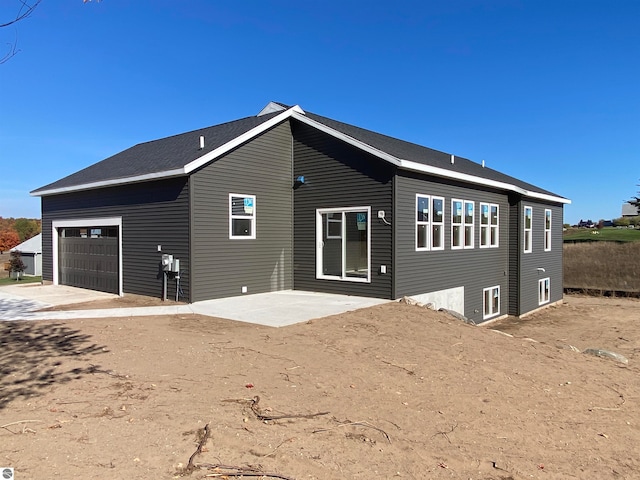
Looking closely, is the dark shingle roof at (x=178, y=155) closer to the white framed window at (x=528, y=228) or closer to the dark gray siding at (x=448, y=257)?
the dark gray siding at (x=448, y=257)

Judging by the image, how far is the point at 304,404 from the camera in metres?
4.83

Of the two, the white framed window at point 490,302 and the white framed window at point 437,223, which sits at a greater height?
the white framed window at point 437,223

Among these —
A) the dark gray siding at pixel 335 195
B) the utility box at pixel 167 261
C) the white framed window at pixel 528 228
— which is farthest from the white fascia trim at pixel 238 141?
the white framed window at pixel 528 228

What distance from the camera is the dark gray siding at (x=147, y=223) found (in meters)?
11.0

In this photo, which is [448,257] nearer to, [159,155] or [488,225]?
[488,225]

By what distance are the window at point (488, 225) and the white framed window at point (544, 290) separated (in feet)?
15.4

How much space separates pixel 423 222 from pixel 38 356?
9459 mm

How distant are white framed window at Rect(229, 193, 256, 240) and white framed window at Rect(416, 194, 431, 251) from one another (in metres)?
4.52

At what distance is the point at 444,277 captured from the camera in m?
13.5

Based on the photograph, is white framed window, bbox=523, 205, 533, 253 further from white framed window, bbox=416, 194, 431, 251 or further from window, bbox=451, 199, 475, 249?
white framed window, bbox=416, 194, 431, 251

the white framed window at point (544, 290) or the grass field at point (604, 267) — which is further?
the grass field at point (604, 267)

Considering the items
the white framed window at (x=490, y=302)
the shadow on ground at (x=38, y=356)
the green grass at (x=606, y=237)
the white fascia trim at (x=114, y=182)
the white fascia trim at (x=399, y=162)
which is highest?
the white fascia trim at (x=399, y=162)

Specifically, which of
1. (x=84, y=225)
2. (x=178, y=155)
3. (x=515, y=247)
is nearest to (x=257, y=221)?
(x=178, y=155)

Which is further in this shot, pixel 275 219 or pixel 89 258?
pixel 89 258
